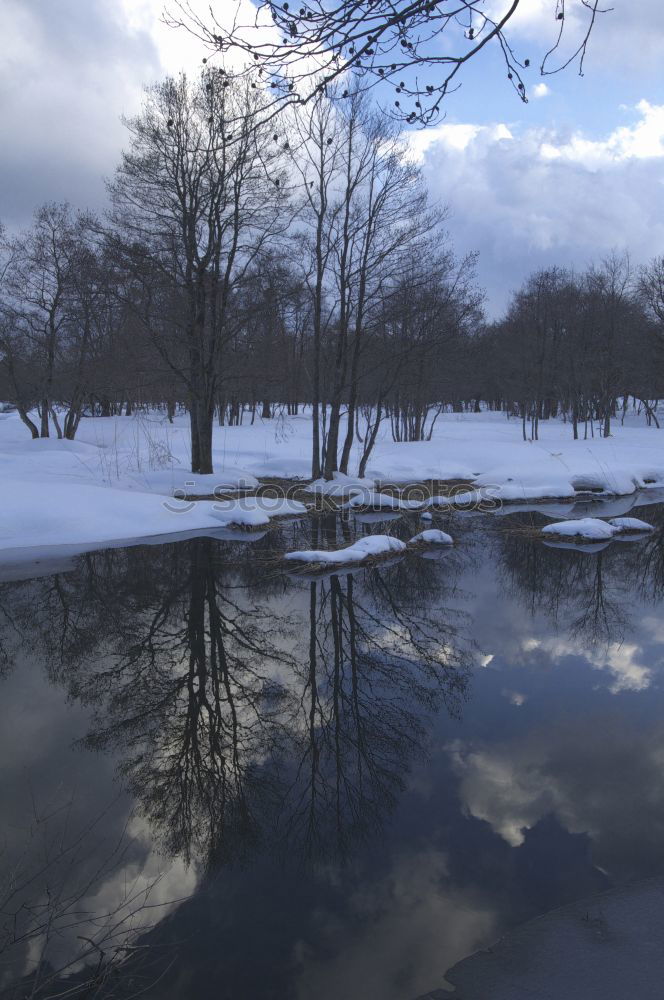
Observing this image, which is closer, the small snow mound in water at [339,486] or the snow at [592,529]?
the snow at [592,529]

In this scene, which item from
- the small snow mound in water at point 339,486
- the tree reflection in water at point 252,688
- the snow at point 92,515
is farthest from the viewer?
the small snow mound in water at point 339,486

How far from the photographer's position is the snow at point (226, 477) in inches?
470

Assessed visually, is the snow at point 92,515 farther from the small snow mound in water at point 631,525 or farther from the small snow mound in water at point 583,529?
the small snow mound in water at point 631,525

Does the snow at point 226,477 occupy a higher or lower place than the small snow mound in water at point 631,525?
higher

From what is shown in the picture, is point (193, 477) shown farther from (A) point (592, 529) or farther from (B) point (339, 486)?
(A) point (592, 529)

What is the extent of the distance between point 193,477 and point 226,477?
1167 millimetres

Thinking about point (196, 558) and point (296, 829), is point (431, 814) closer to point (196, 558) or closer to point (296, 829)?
point (296, 829)

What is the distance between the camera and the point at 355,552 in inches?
428

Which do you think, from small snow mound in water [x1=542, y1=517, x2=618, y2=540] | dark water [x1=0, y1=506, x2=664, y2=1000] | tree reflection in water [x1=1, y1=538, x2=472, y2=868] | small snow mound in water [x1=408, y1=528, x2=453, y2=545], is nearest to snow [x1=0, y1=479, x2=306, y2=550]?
tree reflection in water [x1=1, y1=538, x2=472, y2=868]

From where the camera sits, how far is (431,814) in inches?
169

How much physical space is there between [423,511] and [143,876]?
13262mm

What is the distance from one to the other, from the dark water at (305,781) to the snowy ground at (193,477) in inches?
116

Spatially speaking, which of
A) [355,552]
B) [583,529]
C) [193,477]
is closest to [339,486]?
[193,477]

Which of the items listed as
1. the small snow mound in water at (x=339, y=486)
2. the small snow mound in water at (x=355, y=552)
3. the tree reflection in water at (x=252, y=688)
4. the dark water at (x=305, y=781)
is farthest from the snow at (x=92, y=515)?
the small snow mound in water at (x=339, y=486)
